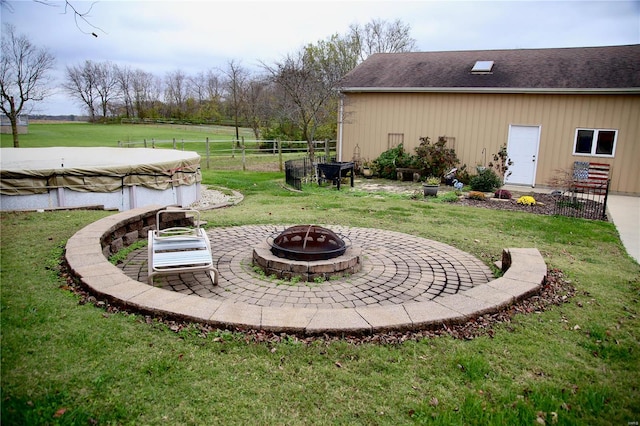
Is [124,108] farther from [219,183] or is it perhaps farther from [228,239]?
[228,239]

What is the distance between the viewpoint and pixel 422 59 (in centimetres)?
1691

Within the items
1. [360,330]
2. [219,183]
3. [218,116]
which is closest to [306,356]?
[360,330]

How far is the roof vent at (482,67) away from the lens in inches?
576

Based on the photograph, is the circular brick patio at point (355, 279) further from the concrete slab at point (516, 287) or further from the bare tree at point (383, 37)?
the bare tree at point (383, 37)

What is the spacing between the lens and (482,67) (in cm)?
1485

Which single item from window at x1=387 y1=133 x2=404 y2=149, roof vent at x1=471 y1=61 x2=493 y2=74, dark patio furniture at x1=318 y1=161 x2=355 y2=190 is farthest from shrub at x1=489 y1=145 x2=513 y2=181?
dark patio furniture at x1=318 y1=161 x2=355 y2=190

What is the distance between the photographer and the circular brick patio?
402cm

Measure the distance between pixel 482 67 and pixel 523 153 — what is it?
3.60 metres

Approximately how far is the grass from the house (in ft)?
36.0

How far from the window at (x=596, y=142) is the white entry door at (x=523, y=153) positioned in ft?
3.92

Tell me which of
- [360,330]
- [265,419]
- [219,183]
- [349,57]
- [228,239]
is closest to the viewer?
[265,419]

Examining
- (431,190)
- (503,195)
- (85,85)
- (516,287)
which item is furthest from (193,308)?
(85,85)

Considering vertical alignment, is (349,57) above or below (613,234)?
above

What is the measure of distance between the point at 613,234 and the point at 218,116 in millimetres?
38403
